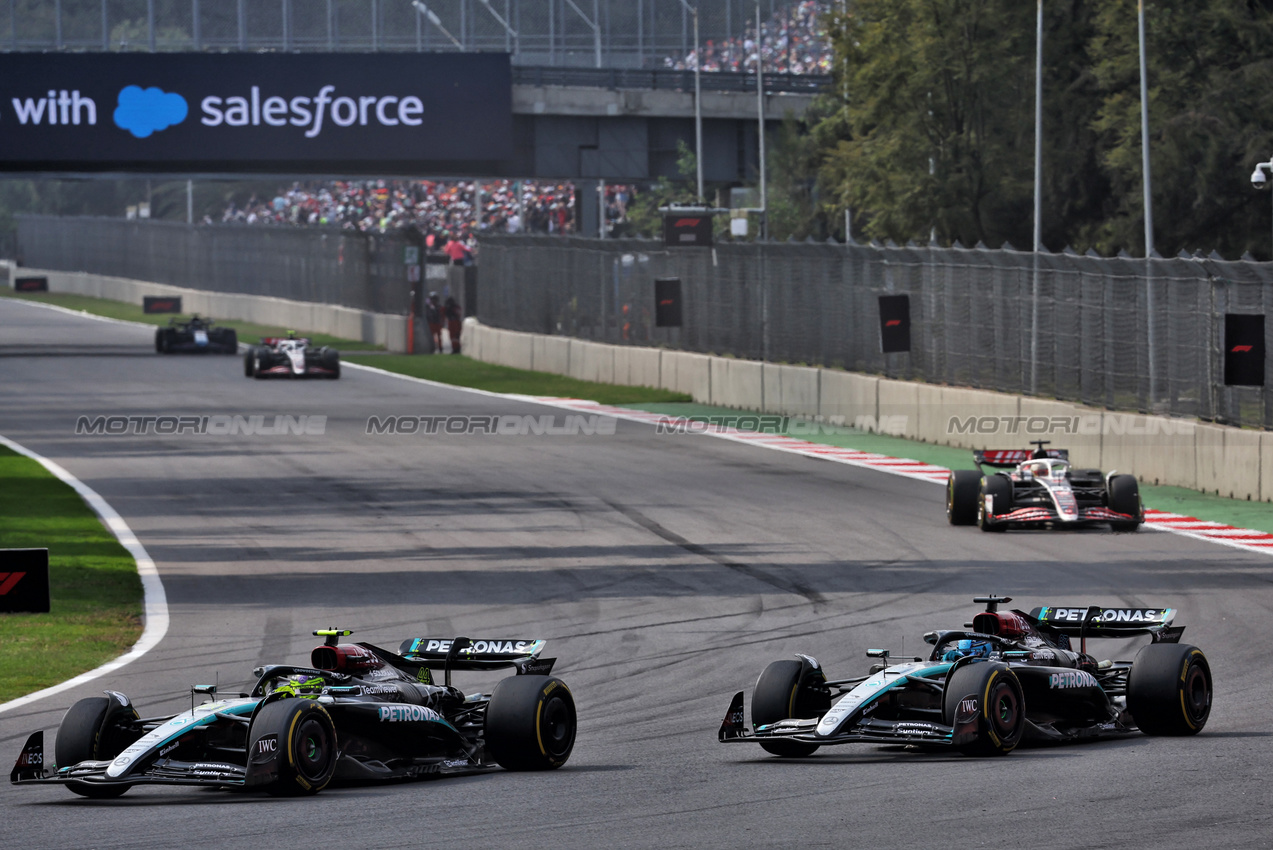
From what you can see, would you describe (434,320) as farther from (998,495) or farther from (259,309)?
(998,495)

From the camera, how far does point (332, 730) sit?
30.3 ft

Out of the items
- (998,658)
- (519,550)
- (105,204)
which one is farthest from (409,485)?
(105,204)

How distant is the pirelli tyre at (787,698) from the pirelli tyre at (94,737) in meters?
3.19

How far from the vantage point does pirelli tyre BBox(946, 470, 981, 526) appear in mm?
20781

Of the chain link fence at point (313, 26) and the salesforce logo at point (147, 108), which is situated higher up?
the chain link fence at point (313, 26)

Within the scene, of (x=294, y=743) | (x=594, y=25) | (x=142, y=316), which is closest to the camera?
(x=294, y=743)

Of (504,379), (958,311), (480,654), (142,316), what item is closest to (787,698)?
(480,654)

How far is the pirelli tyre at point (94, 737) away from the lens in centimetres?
926

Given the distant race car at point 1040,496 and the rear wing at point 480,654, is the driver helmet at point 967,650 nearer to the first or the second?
the rear wing at point 480,654

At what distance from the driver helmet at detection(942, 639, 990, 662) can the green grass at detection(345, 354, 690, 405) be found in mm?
27282

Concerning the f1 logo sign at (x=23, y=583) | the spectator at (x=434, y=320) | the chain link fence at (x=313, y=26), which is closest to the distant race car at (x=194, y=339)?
the spectator at (x=434, y=320)

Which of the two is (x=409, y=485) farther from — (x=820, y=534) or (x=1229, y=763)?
(x=1229, y=763)

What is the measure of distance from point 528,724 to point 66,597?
8538 millimetres

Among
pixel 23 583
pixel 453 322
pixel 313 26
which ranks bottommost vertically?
pixel 23 583
